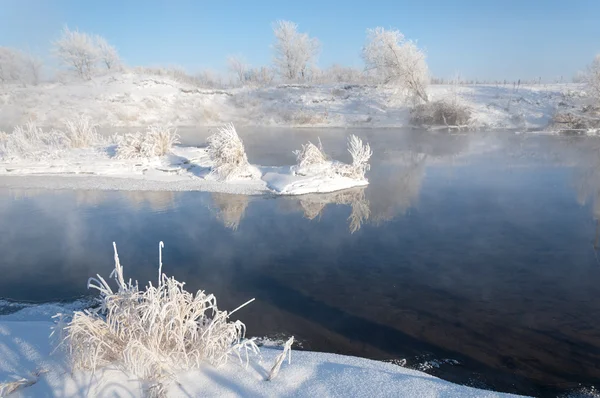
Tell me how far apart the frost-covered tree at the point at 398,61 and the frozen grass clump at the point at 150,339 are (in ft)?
95.8

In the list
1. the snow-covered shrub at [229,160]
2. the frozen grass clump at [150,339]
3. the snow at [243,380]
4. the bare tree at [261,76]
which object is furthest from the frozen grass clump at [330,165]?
the bare tree at [261,76]

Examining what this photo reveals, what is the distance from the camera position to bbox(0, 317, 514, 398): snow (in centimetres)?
291

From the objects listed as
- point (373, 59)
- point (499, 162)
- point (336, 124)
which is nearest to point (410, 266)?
point (499, 162)

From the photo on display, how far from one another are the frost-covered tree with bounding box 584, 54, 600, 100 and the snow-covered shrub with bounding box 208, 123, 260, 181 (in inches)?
886

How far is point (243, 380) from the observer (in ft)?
10.1

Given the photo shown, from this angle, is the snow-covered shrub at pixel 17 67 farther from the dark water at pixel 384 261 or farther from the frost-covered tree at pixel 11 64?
the dark water at pixel 384 261

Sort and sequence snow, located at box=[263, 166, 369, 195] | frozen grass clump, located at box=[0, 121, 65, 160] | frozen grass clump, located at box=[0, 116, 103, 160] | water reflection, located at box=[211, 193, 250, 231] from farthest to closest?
frozen grass clump, located at box=[0, 116, 103, 160] < frozen grass clump, located at box=[0, 121, 65, 160] < snow, located at box=[263, 166, 369, 195] < water reflection, located at box=[211, 193, 250, 231]

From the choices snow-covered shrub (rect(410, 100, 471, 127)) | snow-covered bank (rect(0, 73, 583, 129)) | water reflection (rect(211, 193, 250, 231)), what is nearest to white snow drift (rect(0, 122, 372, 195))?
water reflection (rect(211, 193, 250, 231))

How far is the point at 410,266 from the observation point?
589 cm

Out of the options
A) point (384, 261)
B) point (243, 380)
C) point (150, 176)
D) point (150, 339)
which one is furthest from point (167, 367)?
point (150, 176)

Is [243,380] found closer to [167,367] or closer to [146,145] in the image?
[167,367]

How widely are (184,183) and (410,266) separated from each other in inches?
298

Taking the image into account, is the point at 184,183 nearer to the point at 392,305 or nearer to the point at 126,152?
the point at 126,152

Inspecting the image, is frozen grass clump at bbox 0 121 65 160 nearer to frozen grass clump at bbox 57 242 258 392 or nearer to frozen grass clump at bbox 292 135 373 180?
frozen grass clump at bbox 292 135 373 180
